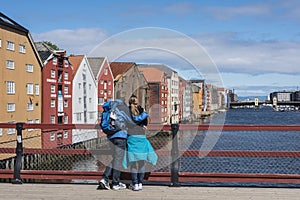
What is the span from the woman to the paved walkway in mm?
319

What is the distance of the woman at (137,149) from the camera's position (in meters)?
7.70

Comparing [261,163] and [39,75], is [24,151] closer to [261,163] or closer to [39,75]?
[261,163]

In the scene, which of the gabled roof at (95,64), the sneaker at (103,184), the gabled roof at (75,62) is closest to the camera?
the sneaker at (103,184)

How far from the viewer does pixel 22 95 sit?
1634 inches

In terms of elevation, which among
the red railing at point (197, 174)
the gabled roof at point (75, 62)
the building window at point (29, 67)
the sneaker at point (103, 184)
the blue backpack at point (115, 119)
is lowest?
the sneaker at point (103, 184)

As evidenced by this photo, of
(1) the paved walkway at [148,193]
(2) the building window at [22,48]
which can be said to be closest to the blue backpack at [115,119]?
(1) the paved walkway at [148,193]

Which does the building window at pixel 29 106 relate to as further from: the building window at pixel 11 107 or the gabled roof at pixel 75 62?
the gabled roof at pixel 75 62

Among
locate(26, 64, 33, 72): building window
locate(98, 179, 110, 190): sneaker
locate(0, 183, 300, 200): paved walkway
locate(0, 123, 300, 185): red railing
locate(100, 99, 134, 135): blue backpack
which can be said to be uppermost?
locate(26, 64, 33, 72): building window

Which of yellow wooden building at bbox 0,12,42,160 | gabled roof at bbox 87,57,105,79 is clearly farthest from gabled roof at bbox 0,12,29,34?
gabled roof at bbox 87,57,105,79

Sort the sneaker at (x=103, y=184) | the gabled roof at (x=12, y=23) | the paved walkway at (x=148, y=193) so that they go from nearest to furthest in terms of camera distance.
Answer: the paved walkway at (x=148, y=193) < the sneaker at (x=103, y=184) < the gabled roof at (x=12, y=23)

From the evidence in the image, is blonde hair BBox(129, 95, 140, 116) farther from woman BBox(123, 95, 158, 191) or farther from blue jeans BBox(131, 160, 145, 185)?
blue jeans BBox(131, 160, 145, 185)

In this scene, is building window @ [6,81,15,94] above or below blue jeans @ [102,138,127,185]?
above

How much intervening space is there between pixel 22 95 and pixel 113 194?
119 ft

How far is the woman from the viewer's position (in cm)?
770
